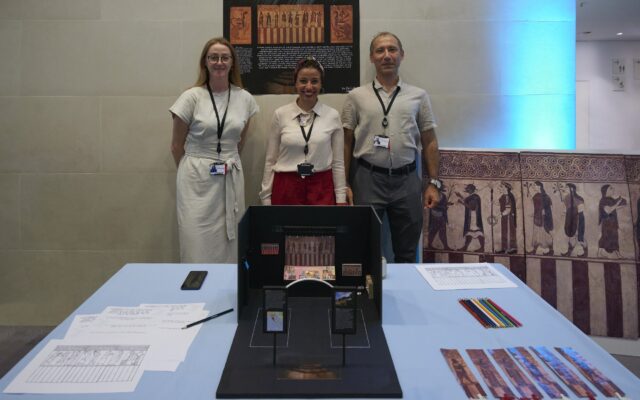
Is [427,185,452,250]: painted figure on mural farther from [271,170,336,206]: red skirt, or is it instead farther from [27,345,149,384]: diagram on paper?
[27,345,149,384]: diagram on paper

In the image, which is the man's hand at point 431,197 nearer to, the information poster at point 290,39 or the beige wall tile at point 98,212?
the information poster at point 290,39

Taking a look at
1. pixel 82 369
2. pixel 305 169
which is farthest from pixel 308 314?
pixel 305 169

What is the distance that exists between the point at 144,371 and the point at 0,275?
10.6 feet

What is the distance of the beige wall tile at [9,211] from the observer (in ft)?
11.2

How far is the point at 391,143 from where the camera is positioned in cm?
291

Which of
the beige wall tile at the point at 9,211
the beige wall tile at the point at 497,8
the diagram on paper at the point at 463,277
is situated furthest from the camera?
the beige wall tile at the point at 9,211

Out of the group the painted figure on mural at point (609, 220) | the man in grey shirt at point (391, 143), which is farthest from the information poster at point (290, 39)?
the painted figure on mural at point (609, 220)

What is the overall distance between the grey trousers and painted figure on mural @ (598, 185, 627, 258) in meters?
1.15

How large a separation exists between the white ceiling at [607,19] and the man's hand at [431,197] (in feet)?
9.84

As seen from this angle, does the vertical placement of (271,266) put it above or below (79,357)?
above

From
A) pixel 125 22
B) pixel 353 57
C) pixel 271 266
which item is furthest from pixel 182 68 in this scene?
pixel 271 266

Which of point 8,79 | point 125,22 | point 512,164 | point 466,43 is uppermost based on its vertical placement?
point 125,22

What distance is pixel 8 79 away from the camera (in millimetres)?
3342

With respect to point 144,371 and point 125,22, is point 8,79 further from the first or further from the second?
point 144,371
